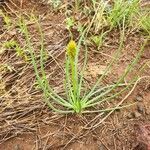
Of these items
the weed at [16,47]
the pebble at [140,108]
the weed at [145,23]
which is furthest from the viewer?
the weed at [145,23]

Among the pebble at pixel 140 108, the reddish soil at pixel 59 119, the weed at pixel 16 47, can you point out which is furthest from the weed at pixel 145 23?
the weed at pixel 16 47

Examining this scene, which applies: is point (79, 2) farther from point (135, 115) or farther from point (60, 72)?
point (135, 115)

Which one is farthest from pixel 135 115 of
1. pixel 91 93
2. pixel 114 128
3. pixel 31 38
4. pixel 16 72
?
pixel 31 38

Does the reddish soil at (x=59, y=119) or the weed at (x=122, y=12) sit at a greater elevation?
the weed at (x=122, y=12)

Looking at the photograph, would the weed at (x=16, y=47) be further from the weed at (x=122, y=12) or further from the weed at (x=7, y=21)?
the weed at (x=122, y=12)

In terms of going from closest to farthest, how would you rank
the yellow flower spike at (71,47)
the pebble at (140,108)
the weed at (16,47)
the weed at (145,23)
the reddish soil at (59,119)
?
1. the yellow flower spike at (71,47)
2. the reddish soil at (59,119)
3. the pebble at (140,108)
4. the weed at (16,47)
5. the weed at (145,23)

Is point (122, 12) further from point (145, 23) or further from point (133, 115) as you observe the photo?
point (133, 115)

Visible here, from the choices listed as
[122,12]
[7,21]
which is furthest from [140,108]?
[7,21]

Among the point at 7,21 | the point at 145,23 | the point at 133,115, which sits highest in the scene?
the point at 7,21
